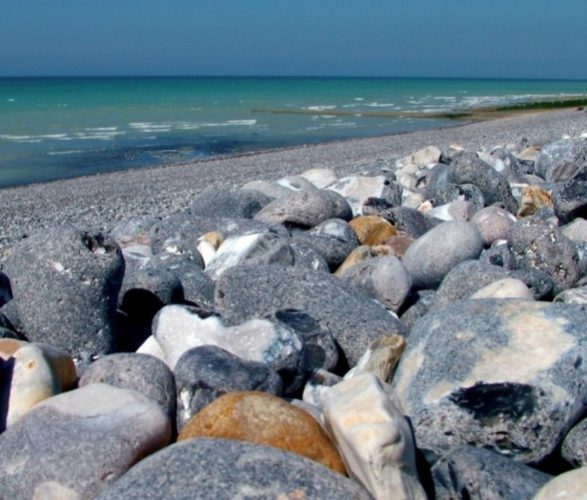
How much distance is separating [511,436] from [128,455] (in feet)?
5.12

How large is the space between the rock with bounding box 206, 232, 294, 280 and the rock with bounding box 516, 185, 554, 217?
2929 mm

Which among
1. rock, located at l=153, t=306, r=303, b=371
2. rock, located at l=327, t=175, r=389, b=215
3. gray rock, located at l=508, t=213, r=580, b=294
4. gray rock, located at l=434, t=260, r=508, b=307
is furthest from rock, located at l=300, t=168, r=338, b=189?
rock, located at l=153, t=306, r=303, b=371

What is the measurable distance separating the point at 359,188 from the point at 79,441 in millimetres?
6470

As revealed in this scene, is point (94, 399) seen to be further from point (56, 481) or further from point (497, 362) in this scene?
point (497, 362)

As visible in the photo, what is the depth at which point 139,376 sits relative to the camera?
13.0 ft

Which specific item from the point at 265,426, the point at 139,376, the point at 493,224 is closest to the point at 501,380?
the point at 265,426

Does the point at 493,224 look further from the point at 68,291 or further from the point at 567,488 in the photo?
the point at 567,488

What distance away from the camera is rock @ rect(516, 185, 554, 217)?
26.1 feet

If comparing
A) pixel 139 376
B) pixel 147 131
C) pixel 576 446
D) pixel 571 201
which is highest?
pixel 571 201

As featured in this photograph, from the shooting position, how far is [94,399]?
3508mm

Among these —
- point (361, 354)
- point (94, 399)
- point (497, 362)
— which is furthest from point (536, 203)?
point (94, 399)

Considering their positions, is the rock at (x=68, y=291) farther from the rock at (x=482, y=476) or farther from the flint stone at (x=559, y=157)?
the flint stone at (x=559, y=157)

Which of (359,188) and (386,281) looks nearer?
(386,281)

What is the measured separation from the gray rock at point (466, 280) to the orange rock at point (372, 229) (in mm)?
1627
